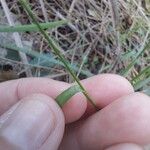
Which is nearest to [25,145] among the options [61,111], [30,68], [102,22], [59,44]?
[61,111]

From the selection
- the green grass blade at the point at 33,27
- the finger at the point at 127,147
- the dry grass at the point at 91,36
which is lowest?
the finger at the point at 127,147

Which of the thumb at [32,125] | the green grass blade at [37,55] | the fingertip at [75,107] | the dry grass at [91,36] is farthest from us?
the dry grass at [91,36]

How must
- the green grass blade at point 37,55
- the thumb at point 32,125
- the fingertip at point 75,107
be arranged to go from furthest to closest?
the green grass blade at point 37,55 < the fingertip at point 75,107 < the thumb at point 32,125

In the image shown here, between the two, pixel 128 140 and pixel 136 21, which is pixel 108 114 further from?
pixel 136 21

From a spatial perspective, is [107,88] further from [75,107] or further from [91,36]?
[91,36]

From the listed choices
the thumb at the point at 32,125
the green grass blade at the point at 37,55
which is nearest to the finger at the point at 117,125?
the thumb at the point at 32,125

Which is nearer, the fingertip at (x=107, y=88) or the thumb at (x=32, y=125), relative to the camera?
the thumb at (x=32, y=125)

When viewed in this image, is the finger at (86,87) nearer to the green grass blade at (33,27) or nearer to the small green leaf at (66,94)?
the small green leaf at (66,94)

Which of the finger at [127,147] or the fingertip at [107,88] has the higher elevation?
the fingertip at [107,88]
